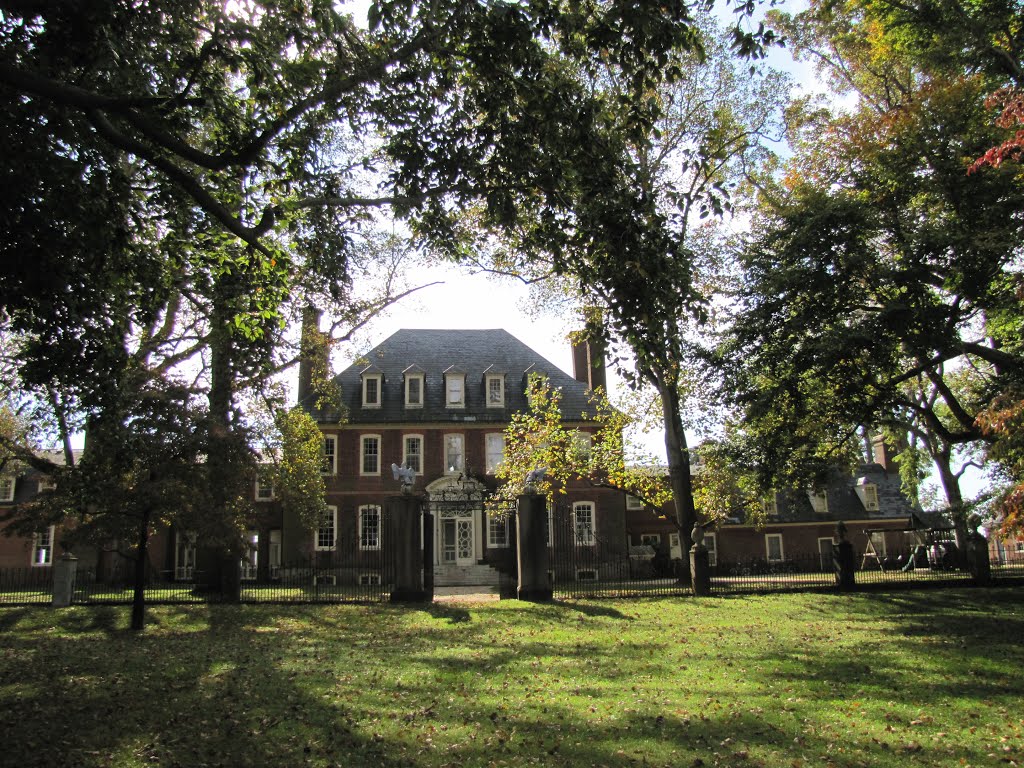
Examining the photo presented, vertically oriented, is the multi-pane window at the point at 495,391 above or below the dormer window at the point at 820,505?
above

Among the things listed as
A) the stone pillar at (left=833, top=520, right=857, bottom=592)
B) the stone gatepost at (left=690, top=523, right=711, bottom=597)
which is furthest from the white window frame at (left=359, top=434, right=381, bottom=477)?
the stone pillar at (left=833, top=520, right=857, bottom=592)

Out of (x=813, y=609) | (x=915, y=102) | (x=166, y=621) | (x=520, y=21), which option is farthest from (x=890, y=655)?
(x=166, y=621)

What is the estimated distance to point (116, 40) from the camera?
845cm

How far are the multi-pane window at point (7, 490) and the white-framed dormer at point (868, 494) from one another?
46.9 metres

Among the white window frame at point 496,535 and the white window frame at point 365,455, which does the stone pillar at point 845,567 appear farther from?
the white window frame at point 365,455

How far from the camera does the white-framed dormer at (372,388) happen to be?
38438 mm

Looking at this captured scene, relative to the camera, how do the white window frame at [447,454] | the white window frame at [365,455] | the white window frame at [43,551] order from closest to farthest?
the white window frame at [365,455] < the white window frame at [447,454] < the white window frame at [43,551]

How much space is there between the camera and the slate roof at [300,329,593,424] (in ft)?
125

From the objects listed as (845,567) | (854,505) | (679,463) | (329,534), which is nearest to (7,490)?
(329,534)

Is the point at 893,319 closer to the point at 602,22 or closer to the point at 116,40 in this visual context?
the point at 602,22

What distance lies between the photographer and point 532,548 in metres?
19.8

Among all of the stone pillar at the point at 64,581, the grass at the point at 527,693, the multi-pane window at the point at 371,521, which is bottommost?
the grass at the point at 527,693

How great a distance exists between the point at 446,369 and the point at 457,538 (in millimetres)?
9025

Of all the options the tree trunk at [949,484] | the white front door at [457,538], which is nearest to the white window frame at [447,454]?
the white front door at [457,538]
